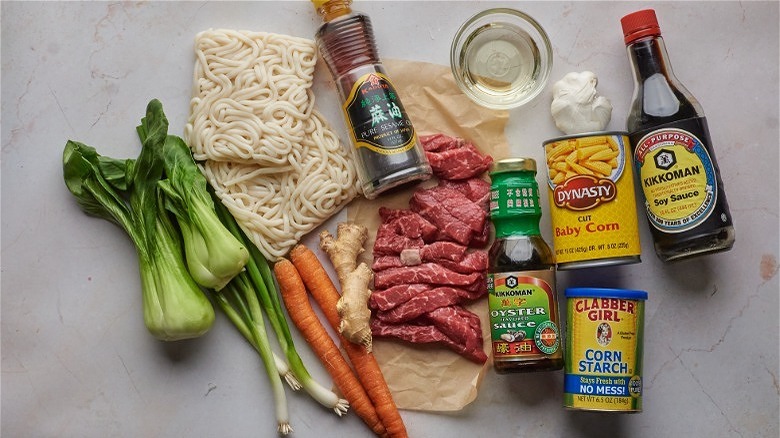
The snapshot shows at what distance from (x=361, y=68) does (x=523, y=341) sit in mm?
1075

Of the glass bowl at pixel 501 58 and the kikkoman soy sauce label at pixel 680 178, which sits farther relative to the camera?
the glass bowl at pixel 501 58

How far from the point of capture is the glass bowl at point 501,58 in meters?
2.50

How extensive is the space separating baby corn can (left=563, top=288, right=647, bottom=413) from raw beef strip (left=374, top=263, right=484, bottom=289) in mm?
424

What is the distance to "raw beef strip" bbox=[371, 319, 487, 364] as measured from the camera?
2422 mm

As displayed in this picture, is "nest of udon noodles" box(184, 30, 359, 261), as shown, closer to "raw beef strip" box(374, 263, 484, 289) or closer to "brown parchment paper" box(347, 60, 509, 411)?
"brown parchment paper" box(347, 60, 509, 411)

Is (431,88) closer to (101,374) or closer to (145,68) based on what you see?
(145,68)

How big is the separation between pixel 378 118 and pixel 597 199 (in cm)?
78

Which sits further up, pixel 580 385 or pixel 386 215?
pixel 386 215

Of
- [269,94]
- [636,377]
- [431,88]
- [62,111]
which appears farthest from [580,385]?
[62,111]

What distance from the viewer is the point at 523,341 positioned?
7.31 feet

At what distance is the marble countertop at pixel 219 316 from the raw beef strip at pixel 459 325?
0.58 ft

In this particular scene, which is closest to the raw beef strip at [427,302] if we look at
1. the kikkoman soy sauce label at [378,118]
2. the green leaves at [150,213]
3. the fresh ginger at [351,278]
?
the fresh ginger at [351,278]

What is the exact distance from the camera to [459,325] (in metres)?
2.39

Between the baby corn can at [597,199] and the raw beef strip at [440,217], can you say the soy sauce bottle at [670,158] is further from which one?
the raw beef strip at [440,217]
